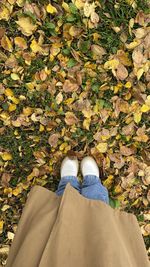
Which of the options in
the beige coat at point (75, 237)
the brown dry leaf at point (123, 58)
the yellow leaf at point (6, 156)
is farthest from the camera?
the yellow leaf at point (6, 156)

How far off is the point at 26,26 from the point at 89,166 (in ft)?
2.32

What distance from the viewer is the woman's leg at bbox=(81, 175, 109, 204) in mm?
1670

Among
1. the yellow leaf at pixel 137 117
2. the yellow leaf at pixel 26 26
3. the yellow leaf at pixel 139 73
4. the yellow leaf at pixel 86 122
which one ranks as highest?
the yellow leaf at pixel 26 26

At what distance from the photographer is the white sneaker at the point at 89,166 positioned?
1.79 m

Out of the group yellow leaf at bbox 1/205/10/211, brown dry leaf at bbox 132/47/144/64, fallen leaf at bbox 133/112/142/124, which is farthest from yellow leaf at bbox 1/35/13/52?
yellow leaf at bbox 1/205/10/211

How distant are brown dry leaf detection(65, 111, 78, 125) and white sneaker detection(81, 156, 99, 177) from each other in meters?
0.20

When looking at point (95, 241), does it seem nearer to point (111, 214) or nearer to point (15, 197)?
point (111, 214)

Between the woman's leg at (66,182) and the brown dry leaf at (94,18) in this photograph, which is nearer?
the brown dry leaf at (94,18)

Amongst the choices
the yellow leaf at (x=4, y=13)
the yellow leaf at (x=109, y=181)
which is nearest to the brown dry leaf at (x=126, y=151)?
the yellow leaf at (x=109, y=181)

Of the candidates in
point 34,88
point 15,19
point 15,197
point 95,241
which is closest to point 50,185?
point 15,197

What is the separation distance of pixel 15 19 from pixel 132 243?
1.03 m

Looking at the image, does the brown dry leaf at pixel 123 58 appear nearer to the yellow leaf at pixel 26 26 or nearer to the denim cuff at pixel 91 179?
the yellow leaf at pixel 26 26

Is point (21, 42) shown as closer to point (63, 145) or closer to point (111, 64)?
point (111, 64)

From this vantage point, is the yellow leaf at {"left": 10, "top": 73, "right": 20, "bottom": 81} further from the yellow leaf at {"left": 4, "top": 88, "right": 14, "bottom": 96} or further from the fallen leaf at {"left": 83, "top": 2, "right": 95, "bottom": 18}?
the fallen leaf at {"left": 83, "top": 2, "right": 95, "bottom": 18}
